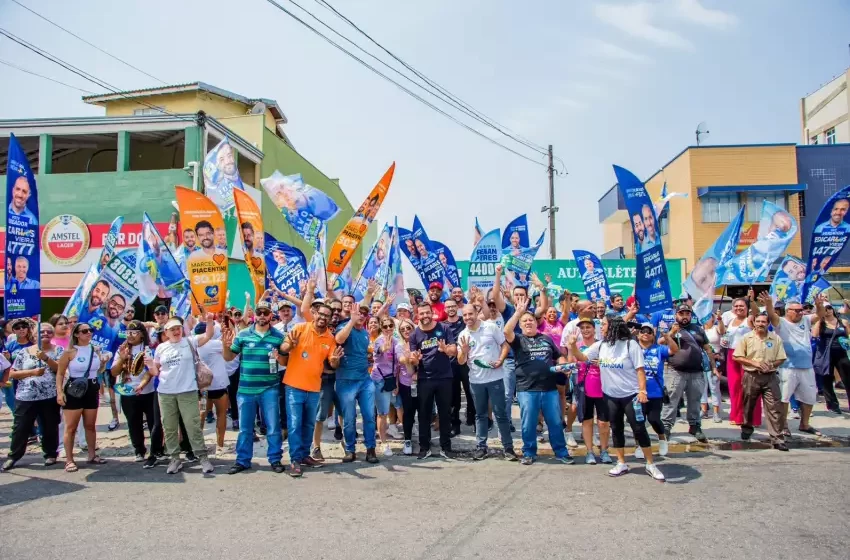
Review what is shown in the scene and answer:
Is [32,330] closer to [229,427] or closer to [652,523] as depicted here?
[229,427]

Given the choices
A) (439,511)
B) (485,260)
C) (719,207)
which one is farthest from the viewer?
(719,207)

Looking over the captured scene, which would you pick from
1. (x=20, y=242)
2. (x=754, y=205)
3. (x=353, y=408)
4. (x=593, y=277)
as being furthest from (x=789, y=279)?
(x=754, y=205)

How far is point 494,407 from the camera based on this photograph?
7461mm

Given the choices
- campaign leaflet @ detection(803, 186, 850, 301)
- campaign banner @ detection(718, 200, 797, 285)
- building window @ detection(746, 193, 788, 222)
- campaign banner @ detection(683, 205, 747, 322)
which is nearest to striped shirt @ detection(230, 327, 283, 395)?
campaign banner @ detection(683, 205, 747, 322)

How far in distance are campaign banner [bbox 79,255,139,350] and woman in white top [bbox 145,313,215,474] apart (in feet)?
5.61

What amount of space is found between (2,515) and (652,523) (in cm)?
579

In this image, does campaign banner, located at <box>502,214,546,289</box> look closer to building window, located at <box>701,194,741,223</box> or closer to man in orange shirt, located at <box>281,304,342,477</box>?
man in orange shirt, located at <box>281,304,342,477</box>

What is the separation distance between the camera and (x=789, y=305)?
8.45 metres

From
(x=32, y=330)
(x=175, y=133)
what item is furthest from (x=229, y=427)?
(x=175, y=133)

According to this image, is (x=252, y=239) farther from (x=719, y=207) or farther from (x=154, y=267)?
(x=719, y=207)

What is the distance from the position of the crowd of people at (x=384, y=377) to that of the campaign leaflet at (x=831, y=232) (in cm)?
178

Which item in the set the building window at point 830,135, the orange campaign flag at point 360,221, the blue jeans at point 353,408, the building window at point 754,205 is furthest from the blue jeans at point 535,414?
the building window at point 830,135

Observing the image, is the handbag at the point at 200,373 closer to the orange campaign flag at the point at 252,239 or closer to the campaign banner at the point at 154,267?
the orange campaign flag at the point at 252,239

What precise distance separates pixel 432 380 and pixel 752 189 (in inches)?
1013
